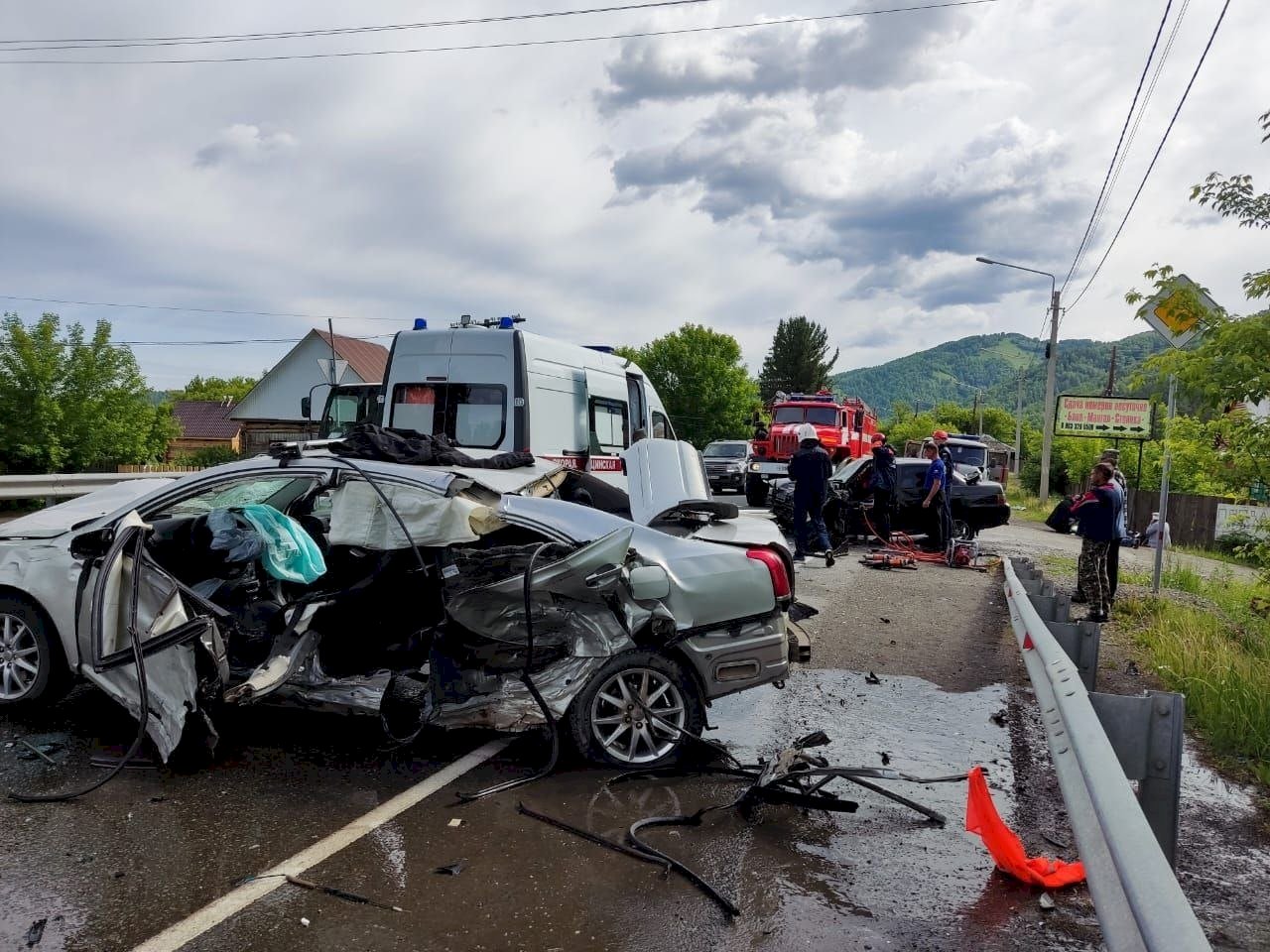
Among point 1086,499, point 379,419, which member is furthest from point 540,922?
point 379,419

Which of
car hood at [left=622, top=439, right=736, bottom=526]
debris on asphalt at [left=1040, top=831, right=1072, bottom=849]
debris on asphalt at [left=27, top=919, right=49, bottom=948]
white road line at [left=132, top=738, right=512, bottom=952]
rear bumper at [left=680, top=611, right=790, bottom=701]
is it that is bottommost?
debris on asphalt at [left=27, top=919, right=49, bottom=948]

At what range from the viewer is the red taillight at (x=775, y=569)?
15.8ft

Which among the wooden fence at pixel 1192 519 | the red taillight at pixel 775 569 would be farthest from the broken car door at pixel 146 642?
the wooden fence at pixel 1192 519

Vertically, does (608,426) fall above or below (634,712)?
above

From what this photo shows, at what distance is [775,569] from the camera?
4.86 metres

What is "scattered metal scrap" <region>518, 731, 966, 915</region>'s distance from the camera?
3.69 meters

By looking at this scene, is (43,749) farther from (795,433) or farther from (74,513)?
(795,433)

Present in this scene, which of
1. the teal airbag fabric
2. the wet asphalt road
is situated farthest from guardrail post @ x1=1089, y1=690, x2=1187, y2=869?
the teal airbag fabric

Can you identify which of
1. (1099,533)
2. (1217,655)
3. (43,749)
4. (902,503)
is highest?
(1099,533)

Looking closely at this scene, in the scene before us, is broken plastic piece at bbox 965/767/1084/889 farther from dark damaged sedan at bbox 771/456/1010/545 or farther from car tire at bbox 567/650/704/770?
dark damaged sedan at bbox 771/456/1010/545

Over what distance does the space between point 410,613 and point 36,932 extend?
232cm

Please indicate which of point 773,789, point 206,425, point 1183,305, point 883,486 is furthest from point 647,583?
point 206,425

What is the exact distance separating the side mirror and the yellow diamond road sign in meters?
4.94

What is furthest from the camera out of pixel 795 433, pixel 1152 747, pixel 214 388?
pixel 214 388
